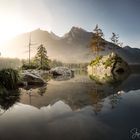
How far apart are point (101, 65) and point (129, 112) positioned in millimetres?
44475

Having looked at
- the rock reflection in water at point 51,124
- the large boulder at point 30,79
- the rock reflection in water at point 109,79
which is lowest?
the rock reflection in water at point 51,124

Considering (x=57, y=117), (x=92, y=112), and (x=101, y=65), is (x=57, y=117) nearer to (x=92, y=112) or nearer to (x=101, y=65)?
(x=92, y=112)

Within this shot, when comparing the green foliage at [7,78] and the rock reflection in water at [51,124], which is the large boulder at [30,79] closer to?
the green foliage at [7,78]

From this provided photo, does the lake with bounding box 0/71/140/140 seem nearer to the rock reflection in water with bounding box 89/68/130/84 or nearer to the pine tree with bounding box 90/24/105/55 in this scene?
the rock reflection in water with bounding box 89/68/130/84

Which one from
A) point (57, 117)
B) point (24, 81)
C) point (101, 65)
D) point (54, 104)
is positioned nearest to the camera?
point (57, 117)

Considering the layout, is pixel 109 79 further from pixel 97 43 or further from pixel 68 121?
pixel 97 43

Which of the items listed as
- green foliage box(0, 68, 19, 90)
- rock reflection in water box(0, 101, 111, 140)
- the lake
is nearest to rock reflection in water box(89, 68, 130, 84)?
green foliage box(0, 68, 19, 90)

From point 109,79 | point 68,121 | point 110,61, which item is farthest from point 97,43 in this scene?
point 68,121

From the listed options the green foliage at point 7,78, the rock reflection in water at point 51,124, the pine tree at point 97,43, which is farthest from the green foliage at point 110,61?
the rock reflection in water at point 51,124

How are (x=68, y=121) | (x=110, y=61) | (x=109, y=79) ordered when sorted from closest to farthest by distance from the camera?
(x=68, y=121), (x=109, y=79), (x=110, y=61)

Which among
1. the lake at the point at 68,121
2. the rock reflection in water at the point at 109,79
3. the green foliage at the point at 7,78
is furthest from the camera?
the rock reflection in water at the point at 109,79

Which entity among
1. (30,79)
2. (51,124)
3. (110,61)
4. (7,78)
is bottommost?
(51,124)

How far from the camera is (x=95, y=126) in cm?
670

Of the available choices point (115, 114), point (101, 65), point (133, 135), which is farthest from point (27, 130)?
point (101, 65)
